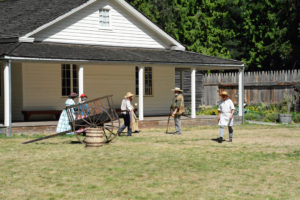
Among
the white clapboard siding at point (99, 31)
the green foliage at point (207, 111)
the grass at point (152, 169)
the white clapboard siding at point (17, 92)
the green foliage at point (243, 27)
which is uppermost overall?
the green foliage at point (243, 27)

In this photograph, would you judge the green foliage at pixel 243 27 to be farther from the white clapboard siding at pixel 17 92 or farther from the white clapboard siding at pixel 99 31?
the white clapboard siding at pixel 17 92

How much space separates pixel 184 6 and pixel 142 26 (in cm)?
2061

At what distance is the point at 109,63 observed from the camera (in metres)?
21.7

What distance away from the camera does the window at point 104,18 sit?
24.9 m

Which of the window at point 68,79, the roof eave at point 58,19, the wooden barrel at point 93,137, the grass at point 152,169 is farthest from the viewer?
the window at point 68,79

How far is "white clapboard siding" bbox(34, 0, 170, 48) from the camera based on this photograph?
23.4m

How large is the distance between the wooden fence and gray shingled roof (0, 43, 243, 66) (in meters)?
4.38

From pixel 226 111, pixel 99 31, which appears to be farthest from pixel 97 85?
pixel 226 111

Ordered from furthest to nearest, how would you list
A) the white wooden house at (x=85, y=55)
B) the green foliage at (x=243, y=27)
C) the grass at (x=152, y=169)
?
the green foliage at (x=243, y=27), the white wooden house at (x=85, y=55), the grass at (x=152, y=169)

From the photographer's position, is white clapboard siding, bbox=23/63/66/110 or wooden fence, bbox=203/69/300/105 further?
wooden fence, bbox=203/69/300/105

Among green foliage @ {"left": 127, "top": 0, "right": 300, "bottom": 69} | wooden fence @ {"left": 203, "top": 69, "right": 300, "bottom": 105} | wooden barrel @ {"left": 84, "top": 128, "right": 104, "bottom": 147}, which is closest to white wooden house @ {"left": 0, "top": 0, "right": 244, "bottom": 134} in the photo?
wooden fence @ {"left": 203, "top": 69, "right": 300, "bottom": 105}

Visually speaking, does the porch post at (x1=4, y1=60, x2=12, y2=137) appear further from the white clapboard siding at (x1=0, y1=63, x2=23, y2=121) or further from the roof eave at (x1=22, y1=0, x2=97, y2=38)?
the white clapboard siding at (x1=0, y1=63, x2=23, y2=121)

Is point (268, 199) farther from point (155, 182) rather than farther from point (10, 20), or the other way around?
point (10, 20)

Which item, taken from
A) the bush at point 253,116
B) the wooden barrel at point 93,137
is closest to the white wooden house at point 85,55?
the bush at point 253,116
